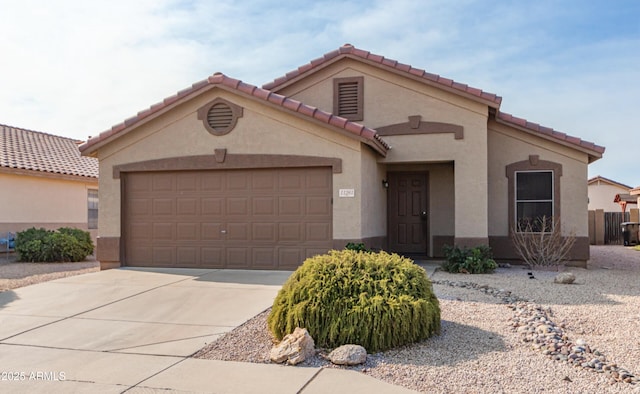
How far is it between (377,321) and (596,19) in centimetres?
1042

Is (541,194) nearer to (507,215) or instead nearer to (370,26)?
(507,215)

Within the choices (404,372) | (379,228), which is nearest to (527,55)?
(379,228)

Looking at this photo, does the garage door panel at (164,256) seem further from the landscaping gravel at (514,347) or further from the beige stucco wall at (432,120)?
the landscaping gravel at (514,347)

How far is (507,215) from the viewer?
1492cm

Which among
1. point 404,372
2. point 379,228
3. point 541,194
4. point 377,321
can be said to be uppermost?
point 541,194

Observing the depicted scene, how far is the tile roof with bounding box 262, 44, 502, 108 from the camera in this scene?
14.0 meters

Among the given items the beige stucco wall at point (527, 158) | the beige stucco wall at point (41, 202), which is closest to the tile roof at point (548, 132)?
the beige stucco wall at point (527, 158)

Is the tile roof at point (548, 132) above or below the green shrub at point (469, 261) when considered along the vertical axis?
above

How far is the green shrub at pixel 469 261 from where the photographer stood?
42.2ft

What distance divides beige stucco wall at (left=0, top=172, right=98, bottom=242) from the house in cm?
643

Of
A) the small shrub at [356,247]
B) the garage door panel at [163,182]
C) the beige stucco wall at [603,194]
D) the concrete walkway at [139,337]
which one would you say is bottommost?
the concrete walkway at [139,337]

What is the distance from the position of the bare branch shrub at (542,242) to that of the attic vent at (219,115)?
7888mm

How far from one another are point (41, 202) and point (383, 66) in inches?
522

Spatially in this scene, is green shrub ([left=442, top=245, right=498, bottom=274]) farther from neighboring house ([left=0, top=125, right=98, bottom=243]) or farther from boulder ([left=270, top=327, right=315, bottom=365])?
neighboring house ([left=0, top=125, right=98, bottom=243])
